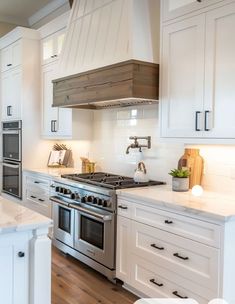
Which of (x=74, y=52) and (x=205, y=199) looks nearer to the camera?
(x=205, y=199)

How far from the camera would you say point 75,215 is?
12.2 feet

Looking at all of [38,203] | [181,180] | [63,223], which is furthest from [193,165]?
[38,203]

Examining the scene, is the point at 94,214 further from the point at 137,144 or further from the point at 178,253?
the point at 178,253

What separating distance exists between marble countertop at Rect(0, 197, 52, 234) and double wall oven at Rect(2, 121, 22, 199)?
2813 mm

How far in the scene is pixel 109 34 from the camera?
11.3 ft

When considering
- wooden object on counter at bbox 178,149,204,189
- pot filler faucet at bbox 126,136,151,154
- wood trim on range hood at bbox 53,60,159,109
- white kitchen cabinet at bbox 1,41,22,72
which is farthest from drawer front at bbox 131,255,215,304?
white kitchen cabinet at bbox 1,41,22,72

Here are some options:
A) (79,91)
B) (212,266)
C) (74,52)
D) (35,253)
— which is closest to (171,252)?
(212,266)

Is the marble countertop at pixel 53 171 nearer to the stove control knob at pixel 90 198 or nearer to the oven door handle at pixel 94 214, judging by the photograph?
the oven door handle at pixel 94 214

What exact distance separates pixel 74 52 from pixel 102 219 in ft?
6.32

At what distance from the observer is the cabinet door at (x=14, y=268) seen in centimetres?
195

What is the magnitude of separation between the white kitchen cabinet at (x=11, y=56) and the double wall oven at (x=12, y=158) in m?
0.85

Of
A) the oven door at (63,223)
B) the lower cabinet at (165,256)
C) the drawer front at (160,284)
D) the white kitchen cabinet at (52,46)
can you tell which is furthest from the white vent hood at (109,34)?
the drawer front at (160,284)

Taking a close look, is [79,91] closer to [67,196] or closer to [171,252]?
[67,196]

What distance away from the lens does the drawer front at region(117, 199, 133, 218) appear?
3011 millimetres
